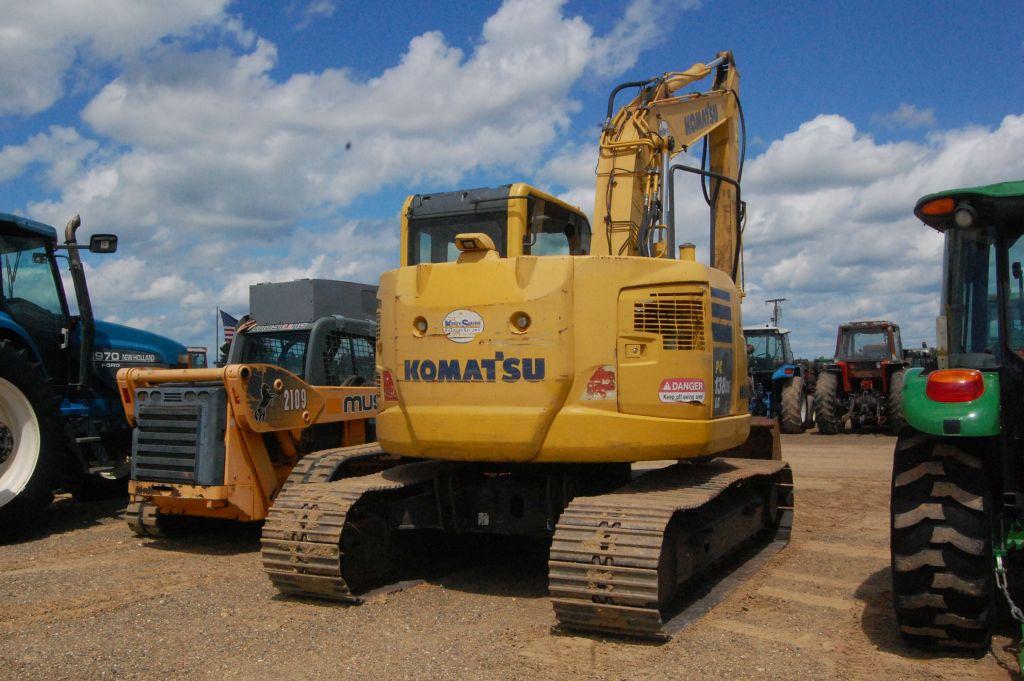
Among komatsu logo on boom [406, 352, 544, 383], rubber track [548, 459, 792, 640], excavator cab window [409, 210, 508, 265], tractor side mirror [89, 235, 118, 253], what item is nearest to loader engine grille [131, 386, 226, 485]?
excavator cab window [409, 210, 508, 265]

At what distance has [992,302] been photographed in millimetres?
4887

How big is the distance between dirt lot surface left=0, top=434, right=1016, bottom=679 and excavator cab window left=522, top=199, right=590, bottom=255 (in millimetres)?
2410

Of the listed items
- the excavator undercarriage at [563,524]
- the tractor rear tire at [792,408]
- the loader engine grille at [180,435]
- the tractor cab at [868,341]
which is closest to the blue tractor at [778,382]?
the tractor rear tire at [792,408]

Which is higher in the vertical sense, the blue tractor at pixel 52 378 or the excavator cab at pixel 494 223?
the excavator cab at pixel 494 223

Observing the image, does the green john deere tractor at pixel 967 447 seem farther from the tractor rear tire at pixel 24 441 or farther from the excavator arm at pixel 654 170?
the tractor rear tire at pixel 24 441

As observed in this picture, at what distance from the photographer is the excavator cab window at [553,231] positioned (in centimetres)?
672

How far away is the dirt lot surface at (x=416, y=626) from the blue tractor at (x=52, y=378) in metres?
0.77

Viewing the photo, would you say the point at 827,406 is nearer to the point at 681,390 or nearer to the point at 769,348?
the point at 769,348

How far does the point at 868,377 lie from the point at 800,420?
1.90 meters

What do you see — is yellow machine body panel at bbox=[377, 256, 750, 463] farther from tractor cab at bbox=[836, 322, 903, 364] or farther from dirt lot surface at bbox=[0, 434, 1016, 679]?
tractor cab at bbox=[836, 322, 903, 364]

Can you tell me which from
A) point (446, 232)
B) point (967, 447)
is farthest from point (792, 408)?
point (967, 447)

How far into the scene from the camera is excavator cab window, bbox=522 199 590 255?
672cm

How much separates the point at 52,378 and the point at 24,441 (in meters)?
1.27

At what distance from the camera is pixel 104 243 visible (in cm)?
962
